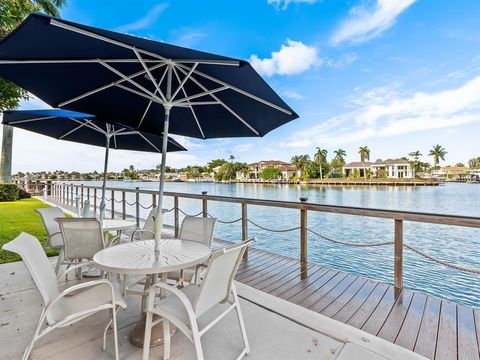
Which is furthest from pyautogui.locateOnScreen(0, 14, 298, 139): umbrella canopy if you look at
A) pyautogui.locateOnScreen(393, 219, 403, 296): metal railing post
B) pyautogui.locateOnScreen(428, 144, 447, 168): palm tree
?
pyautogui.locateOnScreen(428, 144, 447, 168): palm tree

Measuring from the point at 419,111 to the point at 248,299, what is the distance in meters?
38.8

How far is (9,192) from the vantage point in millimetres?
11570

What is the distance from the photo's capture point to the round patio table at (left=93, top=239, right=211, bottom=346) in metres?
1.76

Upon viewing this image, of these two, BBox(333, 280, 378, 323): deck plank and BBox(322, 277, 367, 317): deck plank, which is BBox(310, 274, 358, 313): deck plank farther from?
BBox(333, 280, 378, 323): deck plank

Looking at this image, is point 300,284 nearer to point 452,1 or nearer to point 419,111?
point 452,1

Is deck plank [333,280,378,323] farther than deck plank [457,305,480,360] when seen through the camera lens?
Yes

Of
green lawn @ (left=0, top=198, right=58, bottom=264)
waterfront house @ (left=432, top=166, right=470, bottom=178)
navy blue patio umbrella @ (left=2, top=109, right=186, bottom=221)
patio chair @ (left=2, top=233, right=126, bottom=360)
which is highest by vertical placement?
waterfront house @ (left=432, top=166, right=470, bottom=178)

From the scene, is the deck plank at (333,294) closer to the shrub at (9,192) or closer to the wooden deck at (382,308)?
the wooden deck at (382,308)

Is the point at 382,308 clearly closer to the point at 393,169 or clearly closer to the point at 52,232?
the point at 52,232

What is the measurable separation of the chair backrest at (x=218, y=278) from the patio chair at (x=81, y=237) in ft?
5.81

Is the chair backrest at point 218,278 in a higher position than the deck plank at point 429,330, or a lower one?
higher

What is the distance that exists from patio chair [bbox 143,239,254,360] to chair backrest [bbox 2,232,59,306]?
628 mm

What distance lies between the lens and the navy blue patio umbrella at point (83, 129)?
3.43 meters

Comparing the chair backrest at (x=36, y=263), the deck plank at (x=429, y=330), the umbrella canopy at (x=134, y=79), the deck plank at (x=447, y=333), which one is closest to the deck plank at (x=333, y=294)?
the deck plank at (x=429, y=330)
